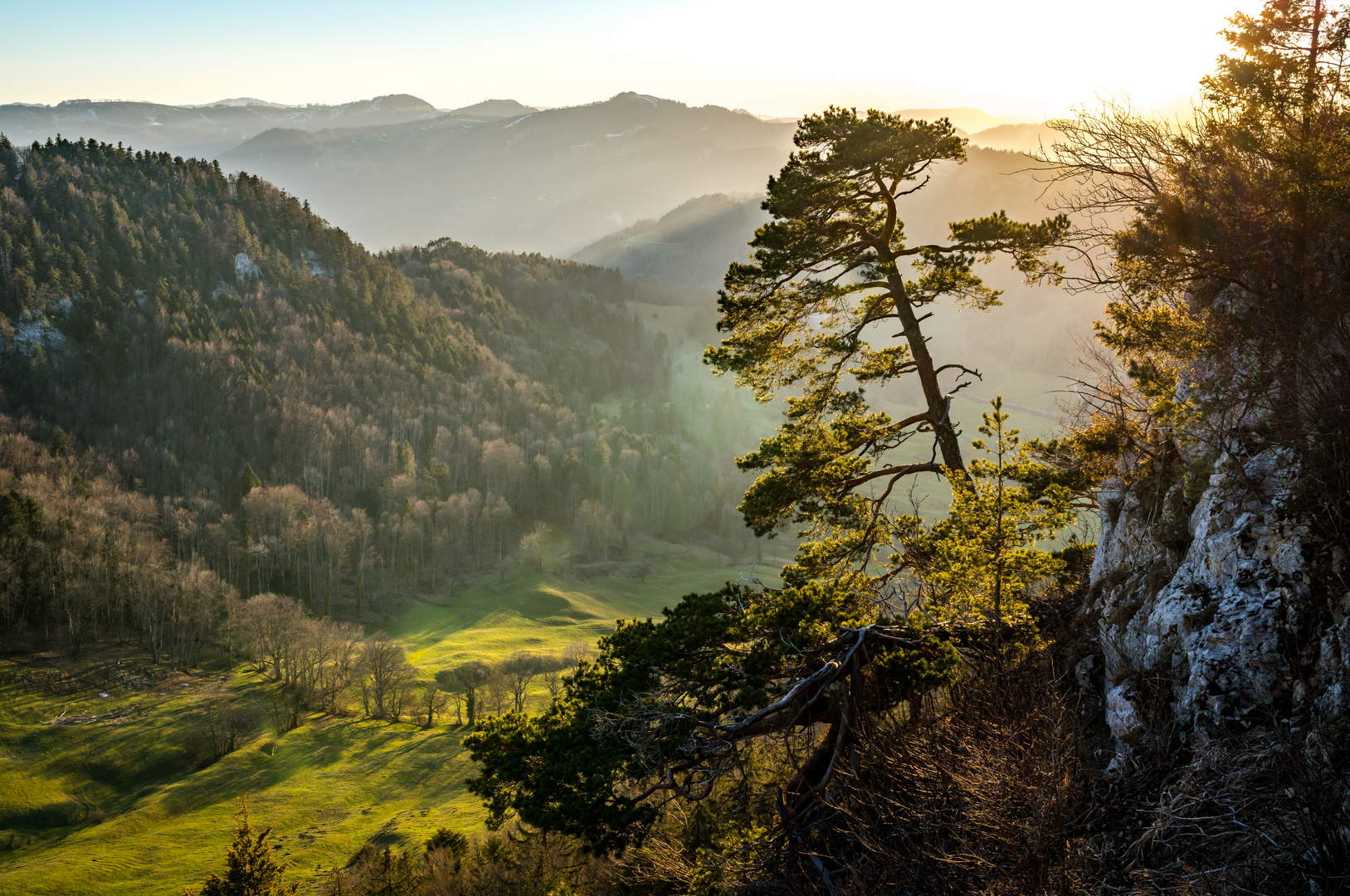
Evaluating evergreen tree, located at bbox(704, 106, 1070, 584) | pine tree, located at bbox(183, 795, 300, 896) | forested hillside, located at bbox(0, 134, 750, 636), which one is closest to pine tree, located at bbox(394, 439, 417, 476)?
forested hillside, located at bbox(0, 134, 750, 636)

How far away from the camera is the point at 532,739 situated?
1197cm

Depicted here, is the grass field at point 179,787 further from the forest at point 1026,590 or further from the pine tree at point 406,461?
the pine tree at point 406,461

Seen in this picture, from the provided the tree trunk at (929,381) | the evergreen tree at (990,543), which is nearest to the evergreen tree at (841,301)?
the tree trunk at (929,381)

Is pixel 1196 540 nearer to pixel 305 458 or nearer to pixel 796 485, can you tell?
pixel 796 485

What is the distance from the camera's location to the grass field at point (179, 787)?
2275 inches

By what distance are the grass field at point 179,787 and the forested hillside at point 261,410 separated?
3376cm

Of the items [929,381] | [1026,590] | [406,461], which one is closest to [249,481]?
[406,461]

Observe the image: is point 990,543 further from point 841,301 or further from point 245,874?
point 245,874

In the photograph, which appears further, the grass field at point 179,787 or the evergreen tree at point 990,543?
the grass field at point 179,787

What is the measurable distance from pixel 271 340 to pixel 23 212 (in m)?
55.1

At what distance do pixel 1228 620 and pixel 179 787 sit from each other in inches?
3323

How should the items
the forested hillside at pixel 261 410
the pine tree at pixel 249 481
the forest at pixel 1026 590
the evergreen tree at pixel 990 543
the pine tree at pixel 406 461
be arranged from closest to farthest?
the forest at pixel 1026 590
the evergreen tree at pixel 990 543
the forested hillside at pixel 261 410
the pine tree at pixel 249 481
the pine tree at pixel 406 461

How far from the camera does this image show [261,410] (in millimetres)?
158625

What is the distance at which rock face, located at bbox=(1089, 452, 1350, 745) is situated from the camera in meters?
8.47
